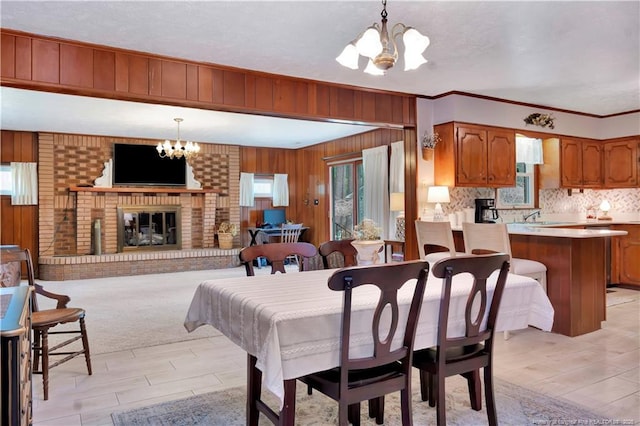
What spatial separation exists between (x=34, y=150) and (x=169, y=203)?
239cm

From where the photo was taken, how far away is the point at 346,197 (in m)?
8.38

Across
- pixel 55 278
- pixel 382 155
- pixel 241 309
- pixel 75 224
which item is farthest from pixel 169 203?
pixel 241 309

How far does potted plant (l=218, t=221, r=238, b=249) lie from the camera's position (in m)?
8.74

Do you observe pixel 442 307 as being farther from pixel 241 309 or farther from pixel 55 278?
pixel 55 278

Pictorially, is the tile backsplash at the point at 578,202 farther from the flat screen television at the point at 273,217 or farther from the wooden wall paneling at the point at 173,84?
the flat screen television at the point at 273,217

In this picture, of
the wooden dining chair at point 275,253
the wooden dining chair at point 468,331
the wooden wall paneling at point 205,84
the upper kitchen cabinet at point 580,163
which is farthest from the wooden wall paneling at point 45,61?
the upper kitchen cabinet at point 580,163

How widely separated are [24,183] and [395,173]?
20.3ft

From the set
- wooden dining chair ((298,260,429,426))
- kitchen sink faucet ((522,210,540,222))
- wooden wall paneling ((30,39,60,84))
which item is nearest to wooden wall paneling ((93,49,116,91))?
wooden wall paneling ((30,39,60,84))

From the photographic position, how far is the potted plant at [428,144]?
5.23 meters

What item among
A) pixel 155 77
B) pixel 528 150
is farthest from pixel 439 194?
pixel 155 77

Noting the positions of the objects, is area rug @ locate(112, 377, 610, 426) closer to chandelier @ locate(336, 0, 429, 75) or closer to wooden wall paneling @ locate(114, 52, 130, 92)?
chandelier @ locate(336, 0, 429, 75)

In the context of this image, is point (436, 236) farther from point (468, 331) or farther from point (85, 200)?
point (85, 200)

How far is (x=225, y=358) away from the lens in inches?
134

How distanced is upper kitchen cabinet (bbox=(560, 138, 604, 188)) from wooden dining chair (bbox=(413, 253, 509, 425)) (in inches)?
191
